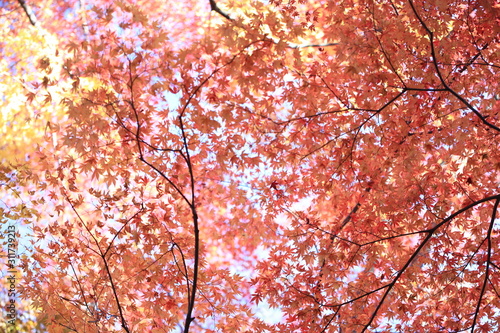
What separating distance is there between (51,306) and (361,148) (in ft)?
11.2

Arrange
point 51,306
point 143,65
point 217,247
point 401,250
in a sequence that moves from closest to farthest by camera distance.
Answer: point 143,65 < point 51,306 < point 401,250 < point 217,247

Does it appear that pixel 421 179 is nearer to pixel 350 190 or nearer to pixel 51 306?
pixel 350 190

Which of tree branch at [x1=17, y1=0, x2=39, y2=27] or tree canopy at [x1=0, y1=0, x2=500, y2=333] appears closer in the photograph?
tree canopy at [x1=0, y1=0, x2=500, y2=333]

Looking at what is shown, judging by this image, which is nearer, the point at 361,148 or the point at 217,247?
the point at 361,148

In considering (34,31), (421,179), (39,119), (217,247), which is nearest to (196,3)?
(34,31)

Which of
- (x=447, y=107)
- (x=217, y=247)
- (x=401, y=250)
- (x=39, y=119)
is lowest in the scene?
(x=401, y=250)

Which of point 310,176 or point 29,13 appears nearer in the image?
point 310,176

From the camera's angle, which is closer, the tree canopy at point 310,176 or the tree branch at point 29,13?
the tree canopy at point 310,176

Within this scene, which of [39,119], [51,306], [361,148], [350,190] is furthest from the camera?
[39,119]

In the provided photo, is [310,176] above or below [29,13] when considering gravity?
below

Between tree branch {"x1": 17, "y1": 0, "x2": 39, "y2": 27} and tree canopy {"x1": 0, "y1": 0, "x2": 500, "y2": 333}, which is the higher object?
tree branch {"x1": 17, "y1": 0, "x2": 39, "y2": 27}

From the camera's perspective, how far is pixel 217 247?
9.11m

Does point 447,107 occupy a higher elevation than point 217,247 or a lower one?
lower

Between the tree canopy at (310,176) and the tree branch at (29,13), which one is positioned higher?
the tree branch at (29,13)
